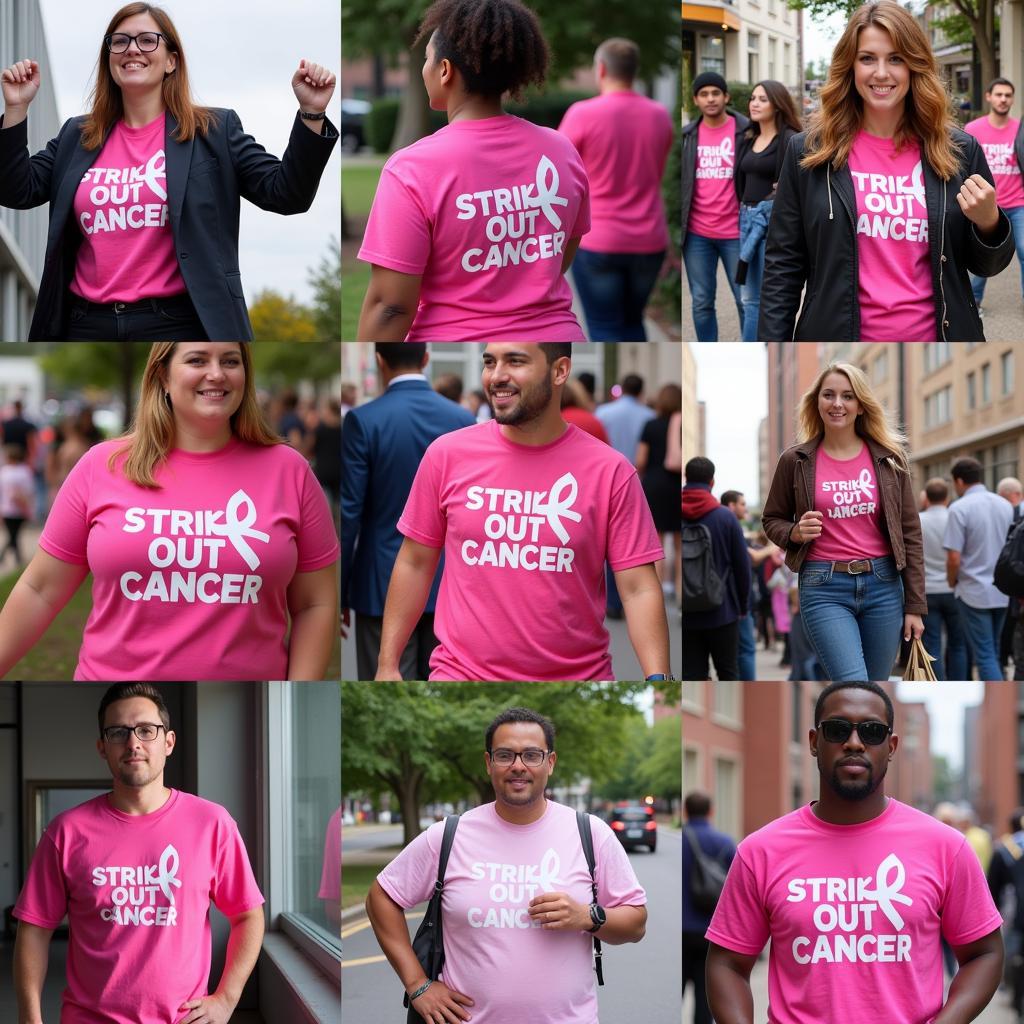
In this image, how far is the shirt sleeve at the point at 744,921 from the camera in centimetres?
456

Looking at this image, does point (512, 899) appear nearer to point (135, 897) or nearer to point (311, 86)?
point (135, 897)

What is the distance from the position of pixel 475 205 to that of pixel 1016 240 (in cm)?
236

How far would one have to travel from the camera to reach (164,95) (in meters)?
5.03

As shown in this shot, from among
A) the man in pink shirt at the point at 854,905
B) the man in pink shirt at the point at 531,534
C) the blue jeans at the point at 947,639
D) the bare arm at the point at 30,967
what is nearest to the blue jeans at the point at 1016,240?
the blue jeans at the point at 947,639

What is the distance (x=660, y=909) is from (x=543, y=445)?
5.72ft

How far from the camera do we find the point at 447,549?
5.00m

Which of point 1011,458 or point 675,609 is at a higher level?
point 1011,458

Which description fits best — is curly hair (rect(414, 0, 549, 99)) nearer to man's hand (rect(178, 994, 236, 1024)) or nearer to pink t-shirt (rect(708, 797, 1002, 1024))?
pink t-shirt (rect(708, 797, 1002, 1024))

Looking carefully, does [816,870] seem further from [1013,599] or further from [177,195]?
[177,195]

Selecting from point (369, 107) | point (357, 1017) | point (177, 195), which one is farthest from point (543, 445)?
point (369, 107)

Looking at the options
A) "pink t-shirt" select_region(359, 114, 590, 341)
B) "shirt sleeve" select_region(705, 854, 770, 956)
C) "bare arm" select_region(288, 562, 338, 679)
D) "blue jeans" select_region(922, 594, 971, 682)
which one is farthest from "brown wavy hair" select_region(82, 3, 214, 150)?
"blue jeans" select_region(922, 594, 971, 682)

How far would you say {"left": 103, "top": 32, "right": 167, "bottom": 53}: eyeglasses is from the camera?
493cm

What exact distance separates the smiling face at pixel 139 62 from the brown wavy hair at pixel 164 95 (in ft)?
0.05

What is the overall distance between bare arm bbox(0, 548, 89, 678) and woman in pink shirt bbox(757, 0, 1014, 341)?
105 inches
